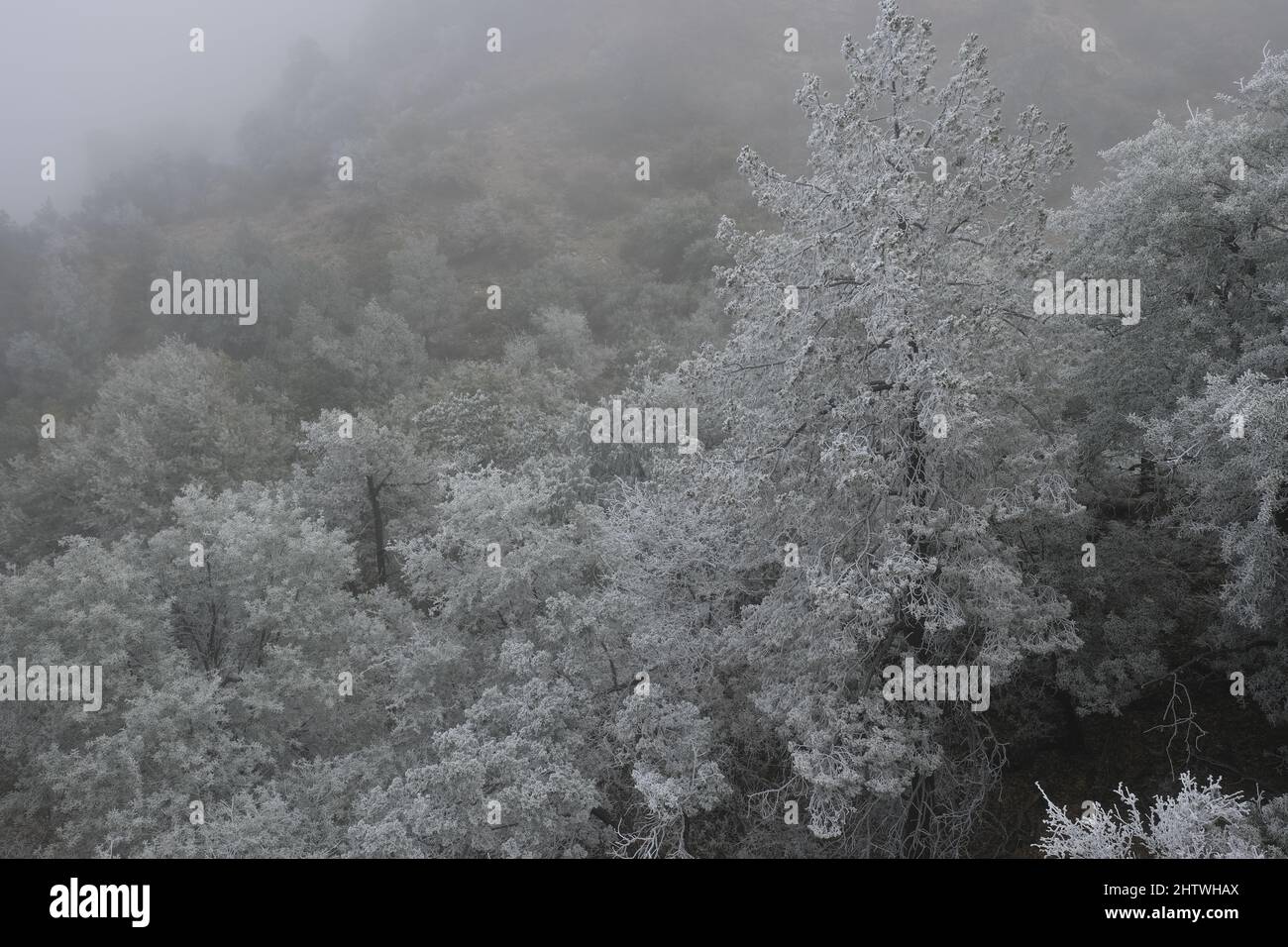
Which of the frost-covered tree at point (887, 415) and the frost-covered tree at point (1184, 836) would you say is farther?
the frost-covered tree at point (887, 415)

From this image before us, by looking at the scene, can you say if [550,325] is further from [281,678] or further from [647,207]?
[281,678]

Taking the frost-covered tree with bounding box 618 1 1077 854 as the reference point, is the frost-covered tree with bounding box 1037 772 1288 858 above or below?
below

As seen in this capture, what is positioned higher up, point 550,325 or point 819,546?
point 550,325

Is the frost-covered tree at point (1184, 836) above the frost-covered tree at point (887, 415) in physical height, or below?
below

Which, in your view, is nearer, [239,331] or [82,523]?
[82,523]

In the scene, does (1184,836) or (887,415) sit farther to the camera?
(887,415)

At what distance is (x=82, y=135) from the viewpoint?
215 ft

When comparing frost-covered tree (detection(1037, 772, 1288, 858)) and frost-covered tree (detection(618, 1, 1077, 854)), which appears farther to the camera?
frost-covered tree (detection(618, 1, 1077, 854))

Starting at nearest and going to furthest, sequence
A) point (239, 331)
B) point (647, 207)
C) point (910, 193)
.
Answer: point (910, 193)
point (239, 331)
point (647, 207)

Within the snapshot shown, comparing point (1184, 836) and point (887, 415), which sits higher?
point (887, 415)
